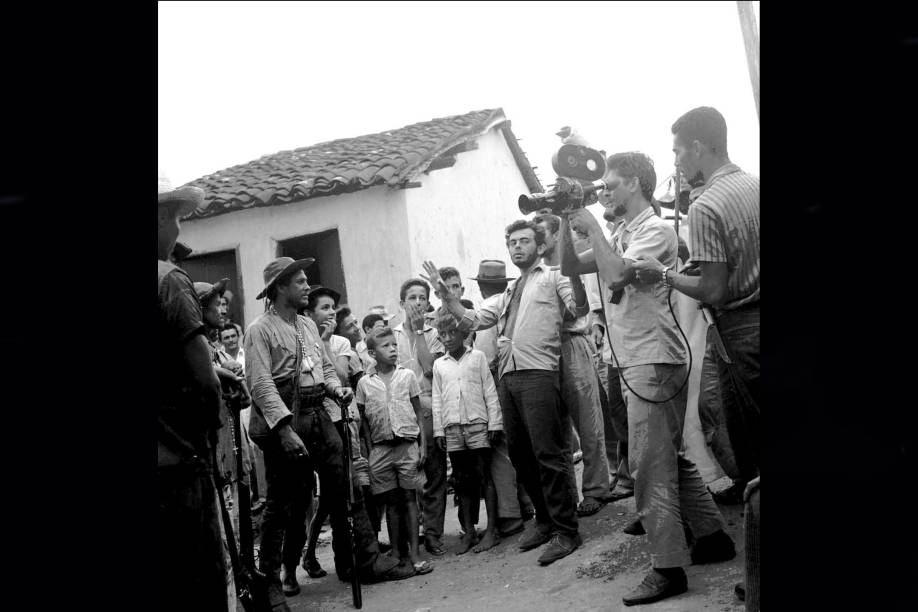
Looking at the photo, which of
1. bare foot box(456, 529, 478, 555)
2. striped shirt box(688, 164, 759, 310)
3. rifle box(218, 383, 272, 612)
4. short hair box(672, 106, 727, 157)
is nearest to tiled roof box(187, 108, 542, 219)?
bare foot box(456, 529, 478, 555)

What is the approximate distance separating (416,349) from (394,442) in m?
1.21

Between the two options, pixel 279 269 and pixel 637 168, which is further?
pixel 279 269

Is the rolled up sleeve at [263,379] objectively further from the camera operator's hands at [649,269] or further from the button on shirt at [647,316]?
the camera operator's hands at [649,269]

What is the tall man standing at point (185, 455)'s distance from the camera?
2742mm

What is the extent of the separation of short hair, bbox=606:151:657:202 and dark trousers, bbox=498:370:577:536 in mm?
1372

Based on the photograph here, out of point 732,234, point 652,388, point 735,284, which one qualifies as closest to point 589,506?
point 652,388

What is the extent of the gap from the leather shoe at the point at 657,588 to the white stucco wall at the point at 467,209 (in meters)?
7.25

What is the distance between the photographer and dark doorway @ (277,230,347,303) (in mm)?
11062

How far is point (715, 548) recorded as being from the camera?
4121 millimetres

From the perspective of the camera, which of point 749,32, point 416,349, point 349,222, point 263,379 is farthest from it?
point 349,222

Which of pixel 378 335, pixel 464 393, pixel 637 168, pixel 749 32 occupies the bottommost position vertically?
pixel 464 393

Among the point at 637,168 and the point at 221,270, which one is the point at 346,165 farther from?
the point at 637,168

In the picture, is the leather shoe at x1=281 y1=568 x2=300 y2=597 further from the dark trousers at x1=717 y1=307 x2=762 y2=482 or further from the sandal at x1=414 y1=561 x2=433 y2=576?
the dark trousers at x1=717 y1=307 x2=762 y2=482
